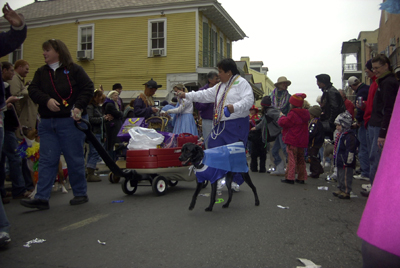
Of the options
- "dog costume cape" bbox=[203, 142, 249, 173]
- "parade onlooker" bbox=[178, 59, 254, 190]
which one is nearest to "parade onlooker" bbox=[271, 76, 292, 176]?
"parade onlooker" bbox=[178, 59, 254, 190]

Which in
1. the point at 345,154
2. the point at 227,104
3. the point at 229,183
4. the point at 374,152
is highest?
the point at 227,104

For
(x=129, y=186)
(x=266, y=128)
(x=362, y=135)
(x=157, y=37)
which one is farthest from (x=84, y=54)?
(x=362, y=135)

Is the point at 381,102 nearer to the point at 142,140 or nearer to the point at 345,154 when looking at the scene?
the point at 345,154

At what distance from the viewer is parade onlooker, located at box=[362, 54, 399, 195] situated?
4.76 meters

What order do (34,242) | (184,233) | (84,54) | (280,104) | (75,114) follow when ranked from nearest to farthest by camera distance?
(34,242)
(184,233)
(75,114)
(280,104)
(84,54)

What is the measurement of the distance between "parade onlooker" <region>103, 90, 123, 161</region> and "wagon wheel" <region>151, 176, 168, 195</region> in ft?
11.7

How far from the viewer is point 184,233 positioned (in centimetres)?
377

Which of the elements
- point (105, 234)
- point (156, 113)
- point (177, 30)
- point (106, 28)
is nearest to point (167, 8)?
point (177, 30)

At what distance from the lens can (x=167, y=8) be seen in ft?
74.2

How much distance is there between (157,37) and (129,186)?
1849 centimetres

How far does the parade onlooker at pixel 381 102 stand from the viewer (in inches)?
187

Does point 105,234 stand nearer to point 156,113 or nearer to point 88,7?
point 156,113

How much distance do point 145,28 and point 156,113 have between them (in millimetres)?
17026

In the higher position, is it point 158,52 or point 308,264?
point 158,52
